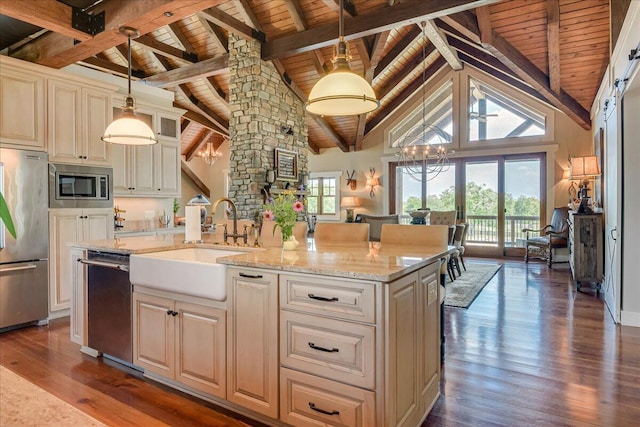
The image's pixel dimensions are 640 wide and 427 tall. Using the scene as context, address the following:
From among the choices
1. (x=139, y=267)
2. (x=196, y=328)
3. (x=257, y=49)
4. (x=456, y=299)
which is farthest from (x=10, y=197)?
(x=456, y=299)

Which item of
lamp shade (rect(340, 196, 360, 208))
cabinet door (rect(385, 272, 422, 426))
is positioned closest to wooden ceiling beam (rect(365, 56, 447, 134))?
lamp shade (rect(340, 196, 360, 208))

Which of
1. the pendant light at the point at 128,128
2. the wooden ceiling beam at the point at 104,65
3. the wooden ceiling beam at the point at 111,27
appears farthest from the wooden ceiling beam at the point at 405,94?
the pendant light at the point at 128,128

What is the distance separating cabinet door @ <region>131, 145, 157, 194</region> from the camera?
16.9ft

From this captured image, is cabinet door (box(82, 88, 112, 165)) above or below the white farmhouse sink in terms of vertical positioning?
above

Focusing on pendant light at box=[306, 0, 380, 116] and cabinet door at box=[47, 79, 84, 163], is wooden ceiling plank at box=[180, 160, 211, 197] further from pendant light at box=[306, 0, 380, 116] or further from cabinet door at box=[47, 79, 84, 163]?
pendant light at box=[306, 0, 380, 116]

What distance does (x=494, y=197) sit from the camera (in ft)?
28.1

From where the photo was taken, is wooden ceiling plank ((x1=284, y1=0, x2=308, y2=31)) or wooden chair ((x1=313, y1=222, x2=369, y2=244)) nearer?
wooden chair ((x1=313, y1=222, x2=369, y2=244))

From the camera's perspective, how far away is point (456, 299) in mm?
4711

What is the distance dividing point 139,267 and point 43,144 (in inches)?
93.1

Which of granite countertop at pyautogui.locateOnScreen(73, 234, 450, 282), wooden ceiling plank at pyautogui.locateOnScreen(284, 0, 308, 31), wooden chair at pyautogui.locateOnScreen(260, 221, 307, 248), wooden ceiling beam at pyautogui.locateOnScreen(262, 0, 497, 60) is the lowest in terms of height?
granite countertop at pyautogui.locateOnScreen(73, 234, 450, 282)

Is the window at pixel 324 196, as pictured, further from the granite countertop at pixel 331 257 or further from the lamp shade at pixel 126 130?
the granite countertop at pixel 331 257

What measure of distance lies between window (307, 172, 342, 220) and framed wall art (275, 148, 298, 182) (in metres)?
3.79

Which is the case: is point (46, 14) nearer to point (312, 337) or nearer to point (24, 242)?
point (24, 242)

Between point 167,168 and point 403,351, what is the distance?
4.93 meters
